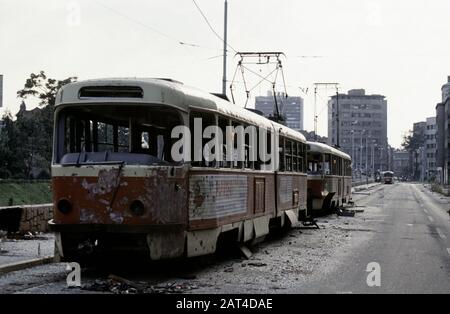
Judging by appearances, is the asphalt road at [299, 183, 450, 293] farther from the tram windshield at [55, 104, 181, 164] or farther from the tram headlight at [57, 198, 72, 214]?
the tram headlight at [57, 198, 72, 214]

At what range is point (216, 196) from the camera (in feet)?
35.3

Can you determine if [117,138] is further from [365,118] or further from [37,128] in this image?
[365,118]

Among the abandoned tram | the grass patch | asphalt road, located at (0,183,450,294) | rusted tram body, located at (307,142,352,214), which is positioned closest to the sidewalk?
asphalt road, located at (0,183,450,294)

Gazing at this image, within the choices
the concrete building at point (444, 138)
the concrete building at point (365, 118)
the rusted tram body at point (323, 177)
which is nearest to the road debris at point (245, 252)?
the rusted tram body at point (323, 177)

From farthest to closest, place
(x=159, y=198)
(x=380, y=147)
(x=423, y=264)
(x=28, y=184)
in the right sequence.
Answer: (x=380, y=147) < (x=28, y=184) < (x=423, y=264) < (x=159, y=198)

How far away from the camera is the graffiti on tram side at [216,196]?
33.0 feet

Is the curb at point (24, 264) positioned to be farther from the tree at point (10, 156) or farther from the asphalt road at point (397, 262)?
the tree at point (10, 156)

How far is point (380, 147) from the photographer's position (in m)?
155

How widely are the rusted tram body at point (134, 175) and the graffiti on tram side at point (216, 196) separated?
0.05 ft

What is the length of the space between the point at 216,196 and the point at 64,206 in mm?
2431
